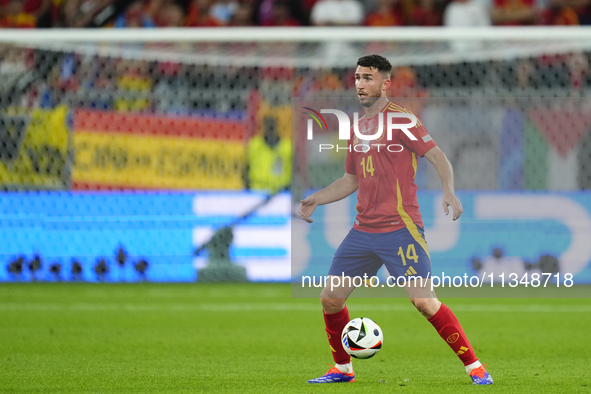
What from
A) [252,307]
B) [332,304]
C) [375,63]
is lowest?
[252,307]

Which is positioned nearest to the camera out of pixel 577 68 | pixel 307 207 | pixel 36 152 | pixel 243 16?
pixel 307 207

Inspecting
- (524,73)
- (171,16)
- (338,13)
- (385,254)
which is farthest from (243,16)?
(385,254)

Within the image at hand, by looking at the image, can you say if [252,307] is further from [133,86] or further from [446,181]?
[446,181]

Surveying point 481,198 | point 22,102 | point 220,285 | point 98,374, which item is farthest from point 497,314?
point 22,102

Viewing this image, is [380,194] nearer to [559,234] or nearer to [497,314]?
[497,314]

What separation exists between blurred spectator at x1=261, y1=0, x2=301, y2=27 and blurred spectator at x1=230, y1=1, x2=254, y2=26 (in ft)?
0.80

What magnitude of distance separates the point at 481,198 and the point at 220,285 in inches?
133

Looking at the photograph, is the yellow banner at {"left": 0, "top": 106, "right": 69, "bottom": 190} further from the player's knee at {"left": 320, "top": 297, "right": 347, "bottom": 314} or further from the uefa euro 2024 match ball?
the uefa euro 2024 match ball

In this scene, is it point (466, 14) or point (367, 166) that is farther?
point (466, 14)

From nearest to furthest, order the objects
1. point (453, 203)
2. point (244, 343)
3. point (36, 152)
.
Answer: point (453, 203), point (244, 343), point (36, 152)

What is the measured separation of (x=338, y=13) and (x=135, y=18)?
10.9ft

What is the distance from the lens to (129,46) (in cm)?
1083

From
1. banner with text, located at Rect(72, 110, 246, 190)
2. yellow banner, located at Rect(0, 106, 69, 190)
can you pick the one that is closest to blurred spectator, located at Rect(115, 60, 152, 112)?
banner with text, located at Rect(72, 110, 246, 190)

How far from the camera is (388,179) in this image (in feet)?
15.8
